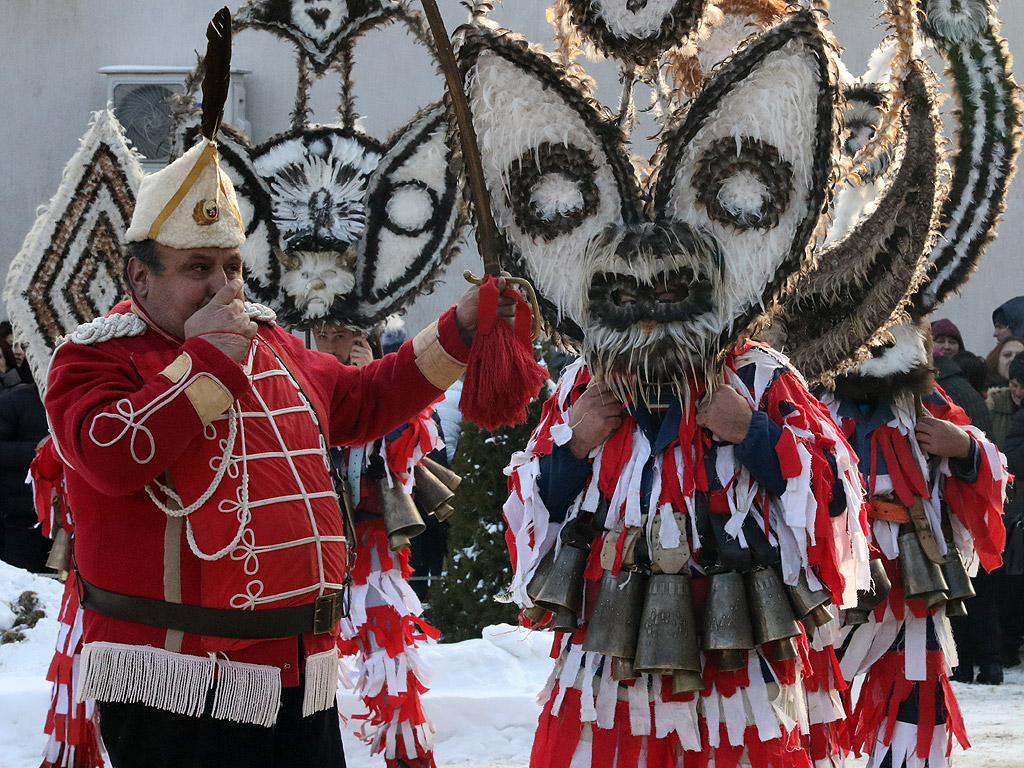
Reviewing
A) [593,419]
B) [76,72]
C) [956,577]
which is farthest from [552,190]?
[76,72]

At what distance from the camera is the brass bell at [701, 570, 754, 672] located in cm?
281

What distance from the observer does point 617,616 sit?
2912 mm

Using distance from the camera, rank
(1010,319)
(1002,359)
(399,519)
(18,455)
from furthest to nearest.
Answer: (1010,319) < (1002,359) < (18,455) < (399,519)

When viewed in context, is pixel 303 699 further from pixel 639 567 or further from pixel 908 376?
pixel 908 376

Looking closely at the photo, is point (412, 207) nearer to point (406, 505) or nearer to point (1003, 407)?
point (406, 505)

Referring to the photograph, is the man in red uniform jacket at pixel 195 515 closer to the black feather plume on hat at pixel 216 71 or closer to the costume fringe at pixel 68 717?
the black feather plume on hat at pixel 216 71

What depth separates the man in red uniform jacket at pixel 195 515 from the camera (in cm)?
248

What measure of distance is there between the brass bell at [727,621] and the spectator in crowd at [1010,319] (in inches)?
235

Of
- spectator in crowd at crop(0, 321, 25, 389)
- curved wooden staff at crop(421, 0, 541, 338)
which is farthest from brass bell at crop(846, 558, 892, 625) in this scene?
spectator in crowd at crop(0, 321, 25, 389)

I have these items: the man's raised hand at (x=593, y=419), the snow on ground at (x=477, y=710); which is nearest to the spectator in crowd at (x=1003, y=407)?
the snow on ground at (x=477, y=710)

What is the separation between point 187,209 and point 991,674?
5416mm

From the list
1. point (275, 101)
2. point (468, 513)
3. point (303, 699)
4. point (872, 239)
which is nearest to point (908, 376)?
point (872, 239)

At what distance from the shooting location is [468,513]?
6621 mm

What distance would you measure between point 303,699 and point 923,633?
87.9 inches
